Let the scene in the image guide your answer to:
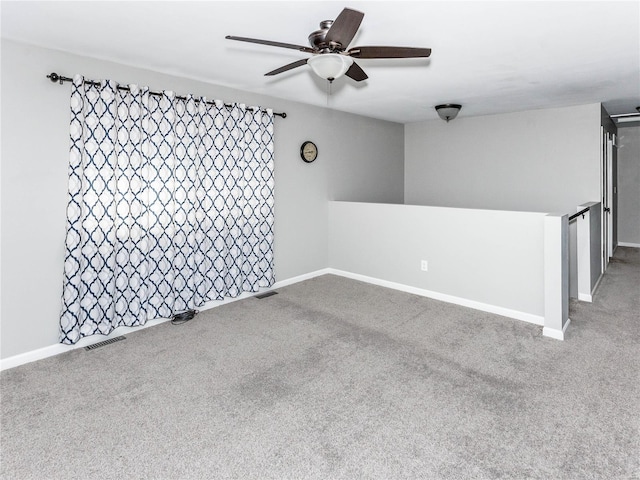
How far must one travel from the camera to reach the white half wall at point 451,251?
11.5ft

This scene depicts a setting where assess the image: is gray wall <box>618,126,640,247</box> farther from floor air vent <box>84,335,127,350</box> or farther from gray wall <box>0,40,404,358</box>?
floor air vent <box>84,335,127,350</box>

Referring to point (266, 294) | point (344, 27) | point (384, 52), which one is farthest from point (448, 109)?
point (344, 27)

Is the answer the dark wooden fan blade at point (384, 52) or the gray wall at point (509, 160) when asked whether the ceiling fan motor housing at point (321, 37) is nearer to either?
the dark wooden fan blade at point (384, 52)

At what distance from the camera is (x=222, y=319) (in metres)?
3.64

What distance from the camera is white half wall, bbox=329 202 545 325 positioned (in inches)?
137

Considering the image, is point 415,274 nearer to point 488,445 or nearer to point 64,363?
point 488,445

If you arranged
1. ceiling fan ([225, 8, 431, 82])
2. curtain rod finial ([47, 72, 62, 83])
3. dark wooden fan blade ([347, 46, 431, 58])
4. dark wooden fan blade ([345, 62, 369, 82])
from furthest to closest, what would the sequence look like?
curtain rod finial ([47, 72, 62, 83]) < dark wooden fan blade ([345, 62, 369, 82]) < dark wooden fan blade ([347, 46, 431, 58]) < ceiling fan ([225, 8, 431, 82])

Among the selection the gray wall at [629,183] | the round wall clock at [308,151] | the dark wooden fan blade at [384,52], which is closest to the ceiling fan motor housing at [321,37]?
the dark wooden fan blade at [384,52]

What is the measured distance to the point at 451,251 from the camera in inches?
159

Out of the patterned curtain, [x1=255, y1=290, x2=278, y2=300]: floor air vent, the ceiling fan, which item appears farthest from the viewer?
A: [x1=255, y1=290, x2=278, y2=300]: floor air vent

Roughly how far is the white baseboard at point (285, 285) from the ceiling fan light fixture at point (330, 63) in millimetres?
2636

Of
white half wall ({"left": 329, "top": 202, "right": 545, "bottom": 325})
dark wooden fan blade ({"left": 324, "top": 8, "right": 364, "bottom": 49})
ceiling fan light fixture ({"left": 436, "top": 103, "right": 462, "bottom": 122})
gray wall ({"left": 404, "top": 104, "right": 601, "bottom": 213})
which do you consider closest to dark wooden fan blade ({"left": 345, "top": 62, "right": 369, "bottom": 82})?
dark wooden fan blade ({"left": 324, "top": 8, "right": 364, "bottom": 49})

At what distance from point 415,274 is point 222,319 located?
2172 mm

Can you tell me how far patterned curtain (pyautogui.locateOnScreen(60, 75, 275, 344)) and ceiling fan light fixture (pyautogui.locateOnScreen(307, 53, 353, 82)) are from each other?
1.81 m
